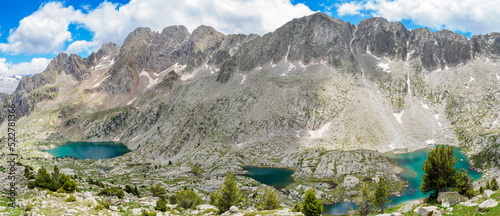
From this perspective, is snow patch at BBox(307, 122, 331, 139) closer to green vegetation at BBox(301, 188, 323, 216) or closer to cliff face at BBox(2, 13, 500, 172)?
cliff face at BBox(2, 13, 500, 172)

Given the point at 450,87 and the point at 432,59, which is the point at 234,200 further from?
the point at 432,59

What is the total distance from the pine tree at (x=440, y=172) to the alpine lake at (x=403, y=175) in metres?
41.2

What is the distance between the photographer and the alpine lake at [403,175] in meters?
83.9

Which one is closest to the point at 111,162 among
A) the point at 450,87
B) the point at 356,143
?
the point at 356,143

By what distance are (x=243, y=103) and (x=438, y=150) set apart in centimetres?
14655

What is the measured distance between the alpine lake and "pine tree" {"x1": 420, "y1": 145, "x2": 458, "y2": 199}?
135ft

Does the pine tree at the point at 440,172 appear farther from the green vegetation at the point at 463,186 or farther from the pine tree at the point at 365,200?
the pine tree at the point at 365,200

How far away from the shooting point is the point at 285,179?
373 feet

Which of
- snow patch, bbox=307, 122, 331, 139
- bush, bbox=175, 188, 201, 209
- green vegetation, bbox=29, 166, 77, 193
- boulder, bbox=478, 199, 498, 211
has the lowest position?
bush, bbox=175, 188, 201, 209

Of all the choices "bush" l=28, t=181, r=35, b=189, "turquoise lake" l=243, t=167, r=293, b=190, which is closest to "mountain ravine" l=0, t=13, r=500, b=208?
"turquoise lake" l=243, t=167, r=293, b=190

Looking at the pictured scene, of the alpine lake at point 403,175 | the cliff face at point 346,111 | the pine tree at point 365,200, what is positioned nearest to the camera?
the pine tree at point 365,200

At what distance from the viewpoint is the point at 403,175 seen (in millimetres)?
106938

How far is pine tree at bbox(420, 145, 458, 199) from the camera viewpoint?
133ft

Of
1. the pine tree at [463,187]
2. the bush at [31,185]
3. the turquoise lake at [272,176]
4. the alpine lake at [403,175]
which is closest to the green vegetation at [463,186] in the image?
the pine tree at [463,187]
